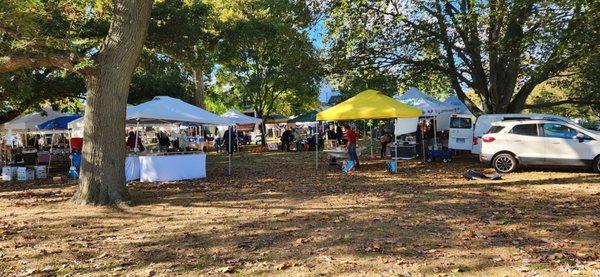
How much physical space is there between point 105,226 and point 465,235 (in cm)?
529

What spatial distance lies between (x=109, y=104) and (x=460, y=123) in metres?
13.8

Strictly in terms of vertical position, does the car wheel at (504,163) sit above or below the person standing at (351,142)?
below

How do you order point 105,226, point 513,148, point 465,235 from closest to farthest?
point 465,235
point 105,226
point 513,148

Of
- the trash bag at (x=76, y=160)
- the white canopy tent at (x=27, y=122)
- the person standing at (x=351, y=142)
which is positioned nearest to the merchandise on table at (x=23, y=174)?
the trash bag at (x=76, y=160)

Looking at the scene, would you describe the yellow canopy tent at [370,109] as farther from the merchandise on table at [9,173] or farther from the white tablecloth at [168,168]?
the merchandise on table at [9,173]

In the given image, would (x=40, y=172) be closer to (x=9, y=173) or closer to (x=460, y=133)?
(x=9, y=173)

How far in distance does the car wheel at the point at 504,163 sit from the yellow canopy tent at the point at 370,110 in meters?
2.60

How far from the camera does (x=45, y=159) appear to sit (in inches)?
827

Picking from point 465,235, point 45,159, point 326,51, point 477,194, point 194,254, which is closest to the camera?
point 194,254

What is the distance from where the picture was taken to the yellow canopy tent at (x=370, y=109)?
1483 centimetres

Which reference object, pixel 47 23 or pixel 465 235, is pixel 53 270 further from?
pixel 47 23

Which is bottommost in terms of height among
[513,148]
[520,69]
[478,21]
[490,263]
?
[490,263]

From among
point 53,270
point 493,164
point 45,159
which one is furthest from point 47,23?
point 493,164

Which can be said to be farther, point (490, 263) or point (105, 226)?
point (105, 226)
